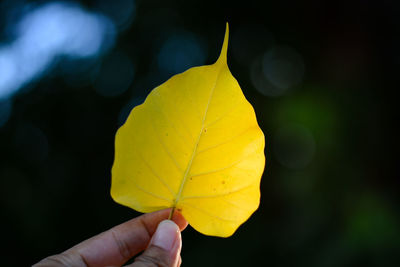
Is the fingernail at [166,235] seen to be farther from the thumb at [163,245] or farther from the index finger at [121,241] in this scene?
the index finger at [121,241]

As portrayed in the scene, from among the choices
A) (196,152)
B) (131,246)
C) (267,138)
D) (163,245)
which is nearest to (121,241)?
(131,246)

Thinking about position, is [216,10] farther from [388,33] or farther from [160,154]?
[160,154]

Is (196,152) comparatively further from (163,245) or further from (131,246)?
(131,246)

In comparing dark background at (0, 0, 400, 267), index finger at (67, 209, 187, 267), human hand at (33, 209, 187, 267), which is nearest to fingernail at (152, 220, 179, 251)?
A: human hand at (33, 209, 187, 267)

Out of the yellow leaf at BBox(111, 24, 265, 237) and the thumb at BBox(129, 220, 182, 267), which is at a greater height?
the yellow leaf at BBox(111, 24, 265, 237)

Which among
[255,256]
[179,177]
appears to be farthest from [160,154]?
[255,256]

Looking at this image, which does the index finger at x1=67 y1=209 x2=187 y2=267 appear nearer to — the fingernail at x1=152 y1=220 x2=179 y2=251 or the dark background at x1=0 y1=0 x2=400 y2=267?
the fingernail at x1=152 y1=220 x2=179 y2=251
